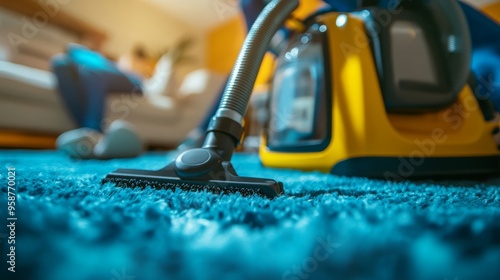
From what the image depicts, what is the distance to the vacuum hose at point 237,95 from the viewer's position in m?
0.41

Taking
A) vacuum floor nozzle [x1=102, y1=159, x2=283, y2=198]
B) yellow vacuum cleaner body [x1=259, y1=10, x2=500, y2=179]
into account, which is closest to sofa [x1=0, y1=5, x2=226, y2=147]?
yellow vacuum cleaner body [x1=259, y1=10, x2=500, y2=179]

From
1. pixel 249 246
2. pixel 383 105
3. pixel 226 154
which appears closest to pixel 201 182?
pixel 226 154

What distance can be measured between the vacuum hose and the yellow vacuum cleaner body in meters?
0.19

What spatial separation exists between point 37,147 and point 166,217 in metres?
2.03

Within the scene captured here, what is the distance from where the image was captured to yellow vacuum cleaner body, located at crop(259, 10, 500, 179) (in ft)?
1.80

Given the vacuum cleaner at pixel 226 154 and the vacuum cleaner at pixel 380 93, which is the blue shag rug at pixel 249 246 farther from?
the vacuum cleaner at pixel 380 93

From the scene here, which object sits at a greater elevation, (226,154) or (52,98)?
(52,98)

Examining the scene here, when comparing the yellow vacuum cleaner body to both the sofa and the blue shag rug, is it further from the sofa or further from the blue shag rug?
the sofa

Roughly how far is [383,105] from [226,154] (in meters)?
0.34

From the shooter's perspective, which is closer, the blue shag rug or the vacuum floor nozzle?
the blue shag rug

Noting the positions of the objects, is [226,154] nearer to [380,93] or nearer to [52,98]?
[380,93]

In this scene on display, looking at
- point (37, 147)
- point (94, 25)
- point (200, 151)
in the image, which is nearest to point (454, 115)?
point (200, 151)

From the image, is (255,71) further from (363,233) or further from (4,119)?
(4,119)

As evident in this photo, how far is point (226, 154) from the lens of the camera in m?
0.40
